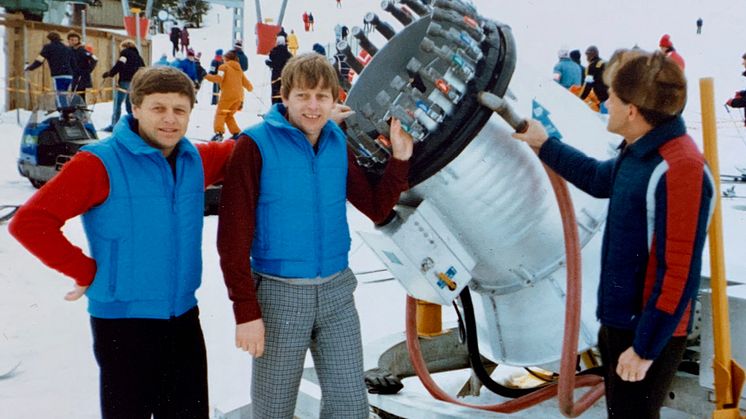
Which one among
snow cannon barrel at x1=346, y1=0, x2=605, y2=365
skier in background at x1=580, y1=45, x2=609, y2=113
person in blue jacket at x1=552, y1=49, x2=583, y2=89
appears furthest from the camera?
person in blue jacket at x1=552, y1=49, x2=583, y2=89

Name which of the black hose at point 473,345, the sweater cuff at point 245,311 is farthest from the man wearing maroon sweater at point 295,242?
the black hose at point 473,345

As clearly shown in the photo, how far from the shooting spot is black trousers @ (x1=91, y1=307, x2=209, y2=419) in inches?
76.7

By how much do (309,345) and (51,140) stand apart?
234 inches

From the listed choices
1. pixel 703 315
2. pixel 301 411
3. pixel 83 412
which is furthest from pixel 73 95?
pixel 703 315

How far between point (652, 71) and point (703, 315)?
0.75 m

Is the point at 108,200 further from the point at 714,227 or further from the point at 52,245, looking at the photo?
the point at 714,227

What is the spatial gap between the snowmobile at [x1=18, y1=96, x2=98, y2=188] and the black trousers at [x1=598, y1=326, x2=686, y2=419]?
6255mm

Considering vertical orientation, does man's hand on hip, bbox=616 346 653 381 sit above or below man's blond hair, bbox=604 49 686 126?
below

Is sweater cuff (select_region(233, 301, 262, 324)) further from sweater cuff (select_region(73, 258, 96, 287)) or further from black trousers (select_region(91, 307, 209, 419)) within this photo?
sweater cuff (select_region(73, 258, 96, 287))

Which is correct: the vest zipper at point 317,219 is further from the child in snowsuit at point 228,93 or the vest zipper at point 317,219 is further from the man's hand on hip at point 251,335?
the child in snowsuit at point 228,93

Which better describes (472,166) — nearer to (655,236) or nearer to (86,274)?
(655,236)

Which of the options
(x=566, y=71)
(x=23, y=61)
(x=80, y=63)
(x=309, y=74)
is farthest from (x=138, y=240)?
(x=23, y=61)

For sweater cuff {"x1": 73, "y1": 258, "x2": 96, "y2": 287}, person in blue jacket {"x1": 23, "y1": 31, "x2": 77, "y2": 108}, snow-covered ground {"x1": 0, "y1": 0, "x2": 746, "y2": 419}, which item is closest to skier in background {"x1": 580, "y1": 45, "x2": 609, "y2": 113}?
snow-covered ground {"x1": 0, "y1": 0, "x2": 746, "y2": 419}

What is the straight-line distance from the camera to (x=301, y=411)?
256 centimetres
